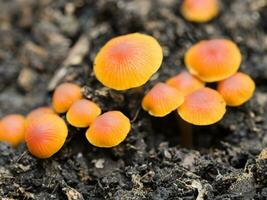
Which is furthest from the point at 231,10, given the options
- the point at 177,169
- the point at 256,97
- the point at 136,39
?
the point at 177,169

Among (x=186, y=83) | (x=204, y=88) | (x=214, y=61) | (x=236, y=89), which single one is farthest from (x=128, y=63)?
(x=236, y=89)

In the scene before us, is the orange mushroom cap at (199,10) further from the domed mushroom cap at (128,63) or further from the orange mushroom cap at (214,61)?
the domed mushroom cap at (128,63)

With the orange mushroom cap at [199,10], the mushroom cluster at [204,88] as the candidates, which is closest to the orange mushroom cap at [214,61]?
the mushroom cluster at [204,88]

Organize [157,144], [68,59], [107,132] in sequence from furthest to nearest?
[68,59]
[157,144]
[107,132]

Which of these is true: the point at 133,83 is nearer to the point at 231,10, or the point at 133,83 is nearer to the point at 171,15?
the point at 171,15

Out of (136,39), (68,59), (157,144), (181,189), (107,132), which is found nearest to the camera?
(181,189)

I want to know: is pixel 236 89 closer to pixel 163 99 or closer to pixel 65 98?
pixel 163 99

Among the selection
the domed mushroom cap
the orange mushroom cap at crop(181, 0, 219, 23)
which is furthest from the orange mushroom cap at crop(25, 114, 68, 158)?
the orange mushroom cap at crop(181, 0, 219, 23)
